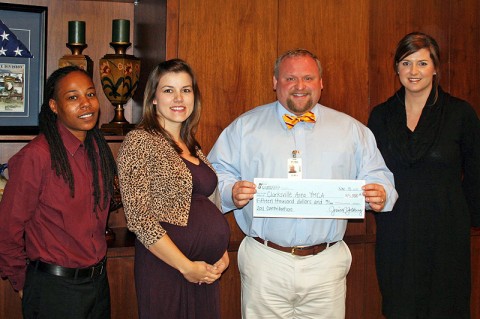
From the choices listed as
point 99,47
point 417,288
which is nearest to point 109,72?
point 99,47

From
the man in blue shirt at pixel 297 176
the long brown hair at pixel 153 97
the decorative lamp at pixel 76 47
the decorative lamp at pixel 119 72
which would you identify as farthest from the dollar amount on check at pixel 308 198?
the decorative lamp at pixel 76 47

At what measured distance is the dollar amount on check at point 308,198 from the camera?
95.7 inches

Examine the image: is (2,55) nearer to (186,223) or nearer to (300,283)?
(186,223)

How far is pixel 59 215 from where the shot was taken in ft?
6.84

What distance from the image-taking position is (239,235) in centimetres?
297

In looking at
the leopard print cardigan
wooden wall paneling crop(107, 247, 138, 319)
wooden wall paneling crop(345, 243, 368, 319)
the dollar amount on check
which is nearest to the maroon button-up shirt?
the leopard print cardigan

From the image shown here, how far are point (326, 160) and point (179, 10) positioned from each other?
3.25 feet

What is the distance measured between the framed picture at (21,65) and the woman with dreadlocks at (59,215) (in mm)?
863

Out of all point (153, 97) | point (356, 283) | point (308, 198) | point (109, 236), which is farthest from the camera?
point (356, 283)

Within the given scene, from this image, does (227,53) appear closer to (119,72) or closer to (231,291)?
(119,72)

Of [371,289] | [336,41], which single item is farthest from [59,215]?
[371,289]

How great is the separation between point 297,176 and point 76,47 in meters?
1.31

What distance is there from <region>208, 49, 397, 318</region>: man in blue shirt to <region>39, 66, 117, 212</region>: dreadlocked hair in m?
0.52

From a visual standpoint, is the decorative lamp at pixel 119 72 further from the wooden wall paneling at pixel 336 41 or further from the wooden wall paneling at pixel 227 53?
the wooden wall paneling at pixel 336 41
